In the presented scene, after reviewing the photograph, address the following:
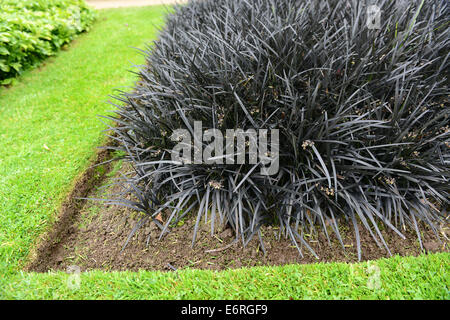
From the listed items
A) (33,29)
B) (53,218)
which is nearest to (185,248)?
(53,218)

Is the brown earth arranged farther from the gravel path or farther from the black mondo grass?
the gravel path

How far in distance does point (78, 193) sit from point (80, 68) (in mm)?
2561

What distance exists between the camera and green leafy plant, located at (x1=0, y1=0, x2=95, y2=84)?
3996 mm

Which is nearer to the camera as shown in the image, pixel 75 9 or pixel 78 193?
pixel 78 193

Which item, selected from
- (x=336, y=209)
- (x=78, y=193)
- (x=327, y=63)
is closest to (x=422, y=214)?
(x=336, y=209)

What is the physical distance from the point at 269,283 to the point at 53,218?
1.66 meters

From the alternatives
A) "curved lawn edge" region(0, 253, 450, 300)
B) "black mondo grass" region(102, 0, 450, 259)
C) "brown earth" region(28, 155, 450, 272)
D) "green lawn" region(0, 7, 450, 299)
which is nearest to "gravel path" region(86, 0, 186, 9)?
"green lawn" region(0, 7, 450, 299)

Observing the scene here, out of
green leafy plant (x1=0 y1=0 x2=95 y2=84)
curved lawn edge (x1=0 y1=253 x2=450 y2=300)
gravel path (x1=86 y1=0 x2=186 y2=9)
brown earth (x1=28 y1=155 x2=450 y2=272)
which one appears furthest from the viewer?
gravel path (x1=86 y1=0 x2=186 y2=9)

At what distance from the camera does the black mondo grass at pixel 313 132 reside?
1.97 metres

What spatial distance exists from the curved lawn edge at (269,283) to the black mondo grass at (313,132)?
195 millimetres

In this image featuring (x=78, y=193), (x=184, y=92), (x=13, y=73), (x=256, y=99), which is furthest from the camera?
(x=13, y=73)

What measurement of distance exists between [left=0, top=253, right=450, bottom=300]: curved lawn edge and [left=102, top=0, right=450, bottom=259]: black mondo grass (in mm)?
195
